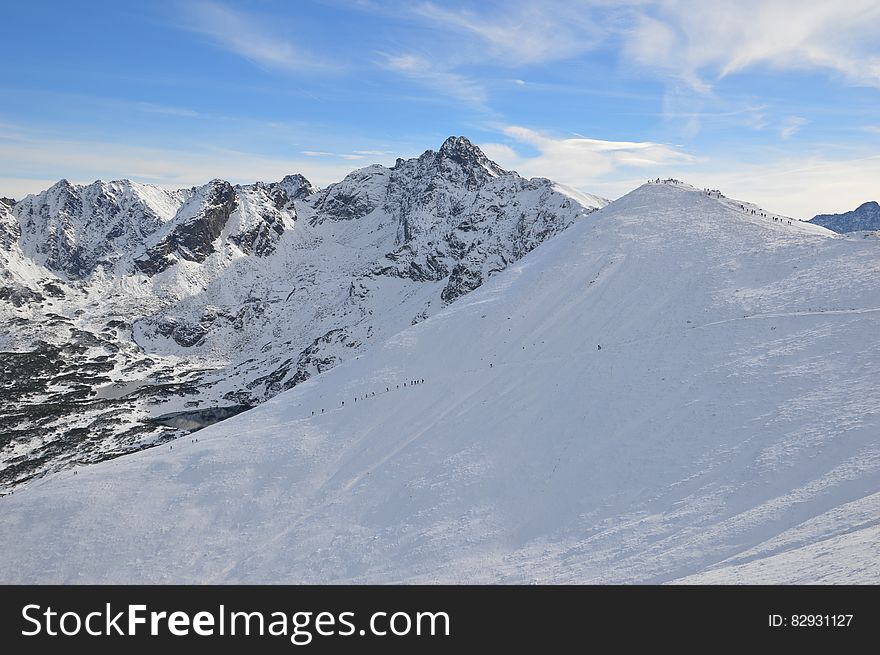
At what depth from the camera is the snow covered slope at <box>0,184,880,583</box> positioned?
23.7m

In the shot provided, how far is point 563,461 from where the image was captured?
32.2m

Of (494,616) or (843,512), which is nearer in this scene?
(494,616)

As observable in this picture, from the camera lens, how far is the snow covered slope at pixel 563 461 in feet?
77.7

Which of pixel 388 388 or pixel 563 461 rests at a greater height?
pixel 388 388

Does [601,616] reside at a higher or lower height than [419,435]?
higher

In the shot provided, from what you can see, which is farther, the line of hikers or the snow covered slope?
the line of hikers

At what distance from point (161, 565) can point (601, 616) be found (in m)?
29.0

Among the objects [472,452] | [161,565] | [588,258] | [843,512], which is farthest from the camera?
[588,258]

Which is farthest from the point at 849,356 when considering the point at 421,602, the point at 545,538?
the point at 421,602

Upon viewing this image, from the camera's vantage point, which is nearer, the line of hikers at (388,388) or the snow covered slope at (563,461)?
the snow covered slope at (563,461)

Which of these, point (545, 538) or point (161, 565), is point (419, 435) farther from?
point (161, 565)

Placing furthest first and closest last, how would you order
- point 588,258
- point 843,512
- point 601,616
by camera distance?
1. point 588,258
2. point 843,512
3. point 601,616

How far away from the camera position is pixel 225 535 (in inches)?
1294

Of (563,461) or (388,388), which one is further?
(388,388)
